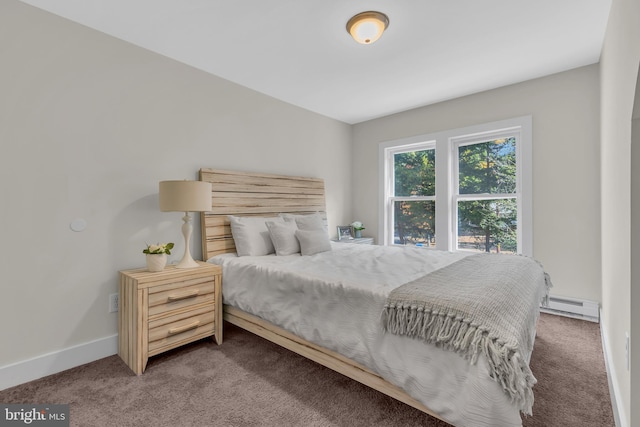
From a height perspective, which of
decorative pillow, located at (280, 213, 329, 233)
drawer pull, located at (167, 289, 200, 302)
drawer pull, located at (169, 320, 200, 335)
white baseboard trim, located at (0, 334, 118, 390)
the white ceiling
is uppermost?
the white ceiling

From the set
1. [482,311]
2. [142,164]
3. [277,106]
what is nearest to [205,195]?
[142,164]

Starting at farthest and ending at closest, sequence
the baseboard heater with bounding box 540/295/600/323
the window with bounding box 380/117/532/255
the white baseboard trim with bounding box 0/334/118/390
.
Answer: the window with bounding box 380/117/532/255, the baseboard heater with bounding box 540/295/600/323, the white baseboard trim with bounding box 0/334/118/390

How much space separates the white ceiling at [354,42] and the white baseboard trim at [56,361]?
2.37 m

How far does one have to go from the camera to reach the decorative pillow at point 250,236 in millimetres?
2824

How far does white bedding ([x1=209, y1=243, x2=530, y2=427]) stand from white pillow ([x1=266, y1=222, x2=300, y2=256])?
0.53 ft

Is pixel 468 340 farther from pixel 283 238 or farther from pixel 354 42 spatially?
pixel 354 42

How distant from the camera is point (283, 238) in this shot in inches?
114

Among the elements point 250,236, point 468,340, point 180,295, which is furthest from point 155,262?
point 468,340

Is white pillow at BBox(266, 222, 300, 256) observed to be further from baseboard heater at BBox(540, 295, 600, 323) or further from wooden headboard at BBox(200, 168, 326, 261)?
baseboard heater at BBox(540, 295, 600, 323)

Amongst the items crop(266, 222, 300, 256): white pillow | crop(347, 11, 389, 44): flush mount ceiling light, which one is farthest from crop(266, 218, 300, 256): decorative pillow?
crop(347, 11, 389, 44): flush mount ceiling light

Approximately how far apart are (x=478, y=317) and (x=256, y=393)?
135 cm

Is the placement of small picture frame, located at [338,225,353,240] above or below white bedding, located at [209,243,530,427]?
above

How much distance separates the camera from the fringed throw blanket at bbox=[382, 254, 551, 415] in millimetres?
1134

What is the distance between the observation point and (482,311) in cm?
130
